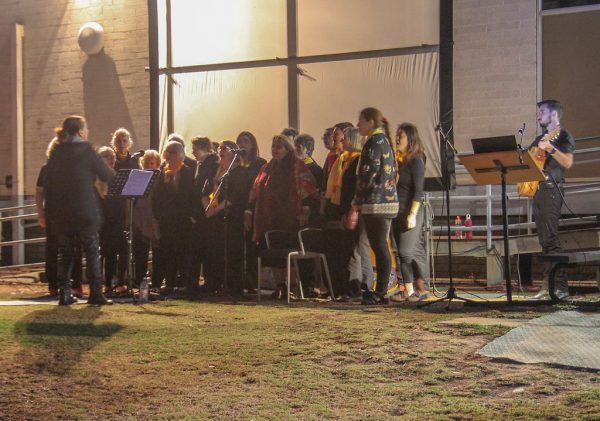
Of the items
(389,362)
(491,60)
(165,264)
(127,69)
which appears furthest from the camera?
(127,69)

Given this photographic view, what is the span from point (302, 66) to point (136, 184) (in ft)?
12.6

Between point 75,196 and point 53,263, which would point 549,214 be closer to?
point 75,196

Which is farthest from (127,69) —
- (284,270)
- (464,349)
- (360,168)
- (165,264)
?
(464,349)

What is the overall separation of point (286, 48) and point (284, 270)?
3810 millimetres

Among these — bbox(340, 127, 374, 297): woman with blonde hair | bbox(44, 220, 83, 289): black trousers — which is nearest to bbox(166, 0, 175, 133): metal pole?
bbox(44, 220, 83, 289): black trousers

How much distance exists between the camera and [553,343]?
18.2 ft

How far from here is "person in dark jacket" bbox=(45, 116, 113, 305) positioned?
8227 millimetres

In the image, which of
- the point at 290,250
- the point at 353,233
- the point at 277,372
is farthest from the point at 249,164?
the point at 277,372

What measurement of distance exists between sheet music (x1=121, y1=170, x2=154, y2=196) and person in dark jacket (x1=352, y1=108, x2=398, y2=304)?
2087mm

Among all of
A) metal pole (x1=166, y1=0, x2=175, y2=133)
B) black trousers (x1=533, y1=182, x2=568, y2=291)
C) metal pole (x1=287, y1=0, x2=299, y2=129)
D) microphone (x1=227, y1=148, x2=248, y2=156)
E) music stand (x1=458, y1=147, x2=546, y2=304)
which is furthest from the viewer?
metal pole (x1=166, y1=0, x2=175, y2=133)

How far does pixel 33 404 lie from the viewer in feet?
15.1

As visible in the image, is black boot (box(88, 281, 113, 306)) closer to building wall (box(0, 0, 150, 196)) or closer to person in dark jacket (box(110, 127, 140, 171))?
person in dark jacket (box(110, 127, 140, 171))

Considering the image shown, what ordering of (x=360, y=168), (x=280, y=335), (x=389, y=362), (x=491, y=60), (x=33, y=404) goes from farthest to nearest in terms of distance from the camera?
(x=491, y=60)
(x=360, y=168)
(x=280, y=335)
(x=389, y=362)
(x=33, y=404)

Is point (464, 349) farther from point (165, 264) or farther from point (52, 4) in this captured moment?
point (52, 4)
